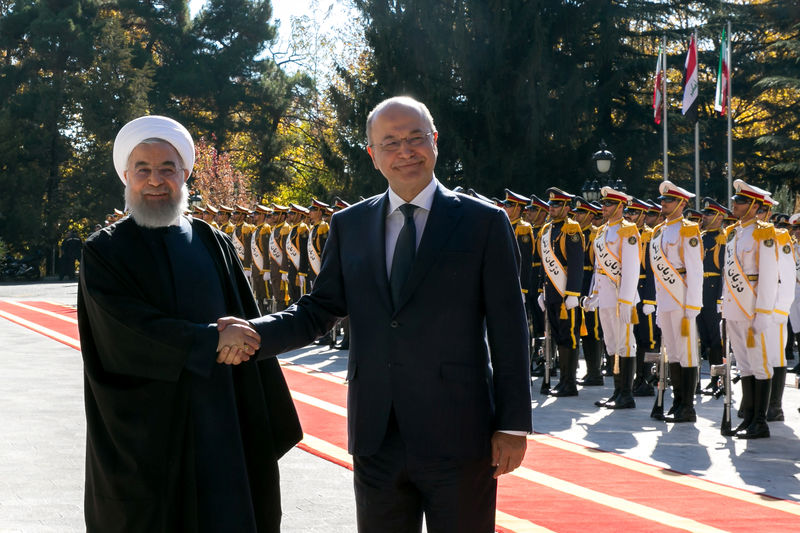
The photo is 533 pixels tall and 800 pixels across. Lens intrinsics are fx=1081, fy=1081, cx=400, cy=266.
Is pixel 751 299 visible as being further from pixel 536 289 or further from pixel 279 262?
pixel 279 262

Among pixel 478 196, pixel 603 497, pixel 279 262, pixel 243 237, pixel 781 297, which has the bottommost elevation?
pixel 603 497

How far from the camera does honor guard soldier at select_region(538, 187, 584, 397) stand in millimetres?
11930

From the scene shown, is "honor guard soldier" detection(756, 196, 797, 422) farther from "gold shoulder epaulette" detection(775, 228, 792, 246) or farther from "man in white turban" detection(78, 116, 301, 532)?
"man in white turban" detection(78, 116, 301, 532)

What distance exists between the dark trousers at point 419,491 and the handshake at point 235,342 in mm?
594

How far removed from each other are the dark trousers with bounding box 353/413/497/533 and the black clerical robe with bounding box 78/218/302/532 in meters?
0.62

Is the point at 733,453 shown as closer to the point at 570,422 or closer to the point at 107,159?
the point at 570,422

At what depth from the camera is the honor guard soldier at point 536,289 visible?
1344cm

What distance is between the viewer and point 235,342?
383 cm

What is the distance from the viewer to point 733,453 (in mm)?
8305

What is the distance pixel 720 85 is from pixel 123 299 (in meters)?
24.3

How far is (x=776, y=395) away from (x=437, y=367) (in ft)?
25.0

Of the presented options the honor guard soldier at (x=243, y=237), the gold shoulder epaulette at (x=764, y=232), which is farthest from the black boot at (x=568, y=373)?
the honor guard soldier at (x=243, y=237)

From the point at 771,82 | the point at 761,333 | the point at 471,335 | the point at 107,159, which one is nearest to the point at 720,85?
the point at 771,82

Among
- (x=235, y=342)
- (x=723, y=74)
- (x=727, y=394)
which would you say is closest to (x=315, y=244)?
(x=727, y=394)
